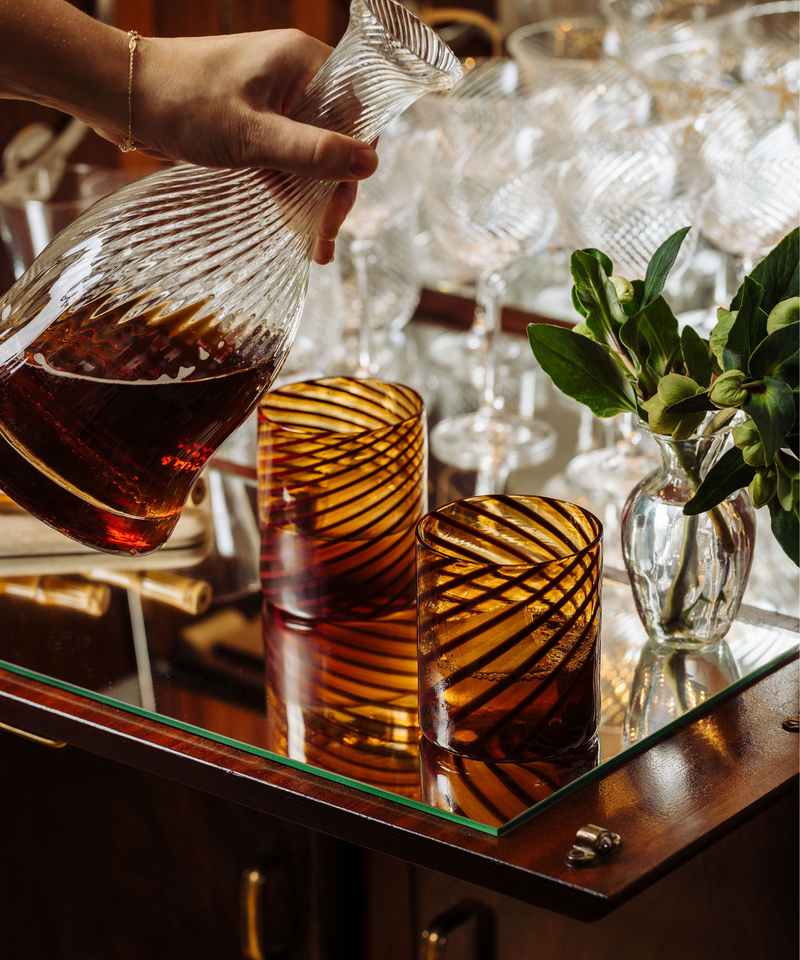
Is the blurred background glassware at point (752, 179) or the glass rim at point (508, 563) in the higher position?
the blurred background glassware at point (752, 179)

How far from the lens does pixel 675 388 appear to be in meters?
0.46

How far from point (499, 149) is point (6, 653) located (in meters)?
0.48

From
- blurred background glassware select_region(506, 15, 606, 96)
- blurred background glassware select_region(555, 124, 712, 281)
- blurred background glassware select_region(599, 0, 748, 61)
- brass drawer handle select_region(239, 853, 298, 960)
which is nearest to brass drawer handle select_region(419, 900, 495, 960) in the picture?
brass drawer handle select_region(239, 853, 298, 960)

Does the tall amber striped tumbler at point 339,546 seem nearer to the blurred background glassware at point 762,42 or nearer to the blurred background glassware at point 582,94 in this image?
the blurred background glassware at point 582,94

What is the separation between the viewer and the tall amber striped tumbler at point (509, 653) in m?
0.43

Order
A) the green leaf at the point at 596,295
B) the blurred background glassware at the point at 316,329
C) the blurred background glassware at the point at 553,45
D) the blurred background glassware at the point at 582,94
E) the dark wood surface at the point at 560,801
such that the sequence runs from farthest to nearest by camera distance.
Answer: the blurred background glassware at the point at 553,45, the blurred background glassware at the point at 582,94, the blurred background glassware at the point at 316,329, the green leaf at the point at 596,295, the dark wood surface at the point at 560,801

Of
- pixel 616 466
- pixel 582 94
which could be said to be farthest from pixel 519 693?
pixel 582 94

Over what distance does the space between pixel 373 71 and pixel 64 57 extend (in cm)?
12

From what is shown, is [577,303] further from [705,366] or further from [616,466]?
[616,466]

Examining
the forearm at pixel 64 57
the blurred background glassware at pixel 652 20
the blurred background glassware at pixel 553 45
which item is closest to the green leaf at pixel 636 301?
the forearm at pixel 64 57

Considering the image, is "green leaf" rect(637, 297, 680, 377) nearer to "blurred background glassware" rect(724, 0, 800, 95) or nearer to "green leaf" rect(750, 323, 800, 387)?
"green leaf" rect(750, 323, 800, 387)

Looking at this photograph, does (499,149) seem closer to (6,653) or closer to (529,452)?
(529,452)

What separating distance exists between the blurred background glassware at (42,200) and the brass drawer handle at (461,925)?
59 centimetres

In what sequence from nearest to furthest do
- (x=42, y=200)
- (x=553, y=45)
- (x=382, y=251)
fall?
(x=382, y=251) < (x=42, y=200) < (x=553, y=45)
